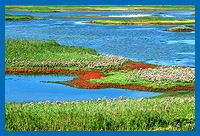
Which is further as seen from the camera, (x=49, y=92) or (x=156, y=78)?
(x=156, y=78)

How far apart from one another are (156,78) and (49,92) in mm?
10286

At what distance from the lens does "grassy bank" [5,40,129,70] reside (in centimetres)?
4266

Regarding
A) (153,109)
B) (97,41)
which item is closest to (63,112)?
(153,109)

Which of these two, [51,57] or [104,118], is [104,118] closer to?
[104,118]

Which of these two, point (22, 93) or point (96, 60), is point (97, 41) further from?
point (22, 93)

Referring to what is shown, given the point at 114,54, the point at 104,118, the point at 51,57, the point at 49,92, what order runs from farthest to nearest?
the point at 114,54, the point at 51,57, the point at 49,92, the point at 104,118

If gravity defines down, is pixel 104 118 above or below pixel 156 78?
above

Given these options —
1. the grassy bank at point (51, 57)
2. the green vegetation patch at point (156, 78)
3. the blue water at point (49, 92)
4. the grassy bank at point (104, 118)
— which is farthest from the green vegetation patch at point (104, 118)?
the grassy bank at point (51, 57)

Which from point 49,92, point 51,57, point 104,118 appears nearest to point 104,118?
point 104,118

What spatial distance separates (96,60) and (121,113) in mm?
26566

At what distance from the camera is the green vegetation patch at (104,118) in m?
17.3

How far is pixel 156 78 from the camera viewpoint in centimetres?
3441

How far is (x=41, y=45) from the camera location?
52.8 m

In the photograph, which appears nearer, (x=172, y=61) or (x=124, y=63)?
(x=124, y=63)
